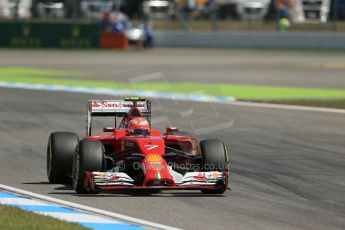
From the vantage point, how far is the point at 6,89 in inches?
1126

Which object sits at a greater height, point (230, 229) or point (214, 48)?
point (230, 229)

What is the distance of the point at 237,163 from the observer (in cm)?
1417

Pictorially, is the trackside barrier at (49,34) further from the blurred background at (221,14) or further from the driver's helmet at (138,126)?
the driver's helmet at (138,126)

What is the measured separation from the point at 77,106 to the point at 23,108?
127 cm

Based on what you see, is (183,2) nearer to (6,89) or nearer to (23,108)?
(6,89)

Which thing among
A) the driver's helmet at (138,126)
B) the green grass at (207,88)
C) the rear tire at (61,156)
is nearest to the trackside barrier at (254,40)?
the green grass at (207,88)

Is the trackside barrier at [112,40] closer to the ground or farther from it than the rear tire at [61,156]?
closer to the ground

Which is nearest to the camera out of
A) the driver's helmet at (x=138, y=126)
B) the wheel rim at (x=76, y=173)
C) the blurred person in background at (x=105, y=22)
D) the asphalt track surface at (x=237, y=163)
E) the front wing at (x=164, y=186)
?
the asphalt track surface at (x=237, y=163)

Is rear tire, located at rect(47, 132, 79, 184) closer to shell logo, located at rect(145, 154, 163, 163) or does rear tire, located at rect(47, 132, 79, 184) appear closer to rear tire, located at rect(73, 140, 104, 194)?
rear tire, located at rect(73, 140, 104, 194)

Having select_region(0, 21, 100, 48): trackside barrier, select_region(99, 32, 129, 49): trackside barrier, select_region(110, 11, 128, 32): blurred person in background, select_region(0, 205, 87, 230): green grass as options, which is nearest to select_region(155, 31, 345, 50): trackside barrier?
select_region(110, 11, 128, 32): blurred person in background

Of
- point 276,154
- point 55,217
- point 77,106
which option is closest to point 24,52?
point 77,106

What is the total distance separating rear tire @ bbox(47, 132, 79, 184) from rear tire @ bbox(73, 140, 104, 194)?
71cm

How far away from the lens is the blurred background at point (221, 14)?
52.4m

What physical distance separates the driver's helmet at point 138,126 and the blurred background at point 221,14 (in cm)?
3864
